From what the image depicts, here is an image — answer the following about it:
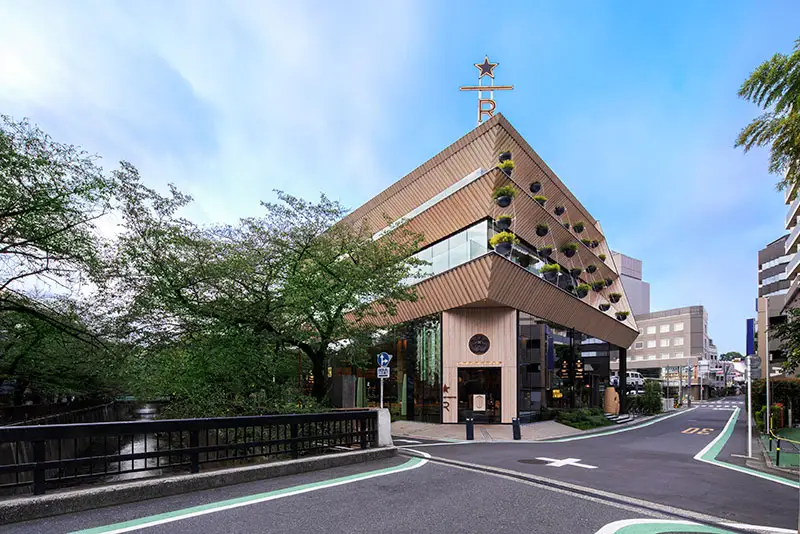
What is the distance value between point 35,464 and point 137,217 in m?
8.89

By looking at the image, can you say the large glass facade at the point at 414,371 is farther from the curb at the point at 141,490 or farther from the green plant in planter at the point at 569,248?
the curb at the point at 141,490

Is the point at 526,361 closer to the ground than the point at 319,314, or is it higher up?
closer to the ground

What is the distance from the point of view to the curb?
5840 mm

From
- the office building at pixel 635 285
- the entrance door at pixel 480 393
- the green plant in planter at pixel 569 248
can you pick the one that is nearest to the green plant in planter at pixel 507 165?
the green plant in planter at pixel 569 248

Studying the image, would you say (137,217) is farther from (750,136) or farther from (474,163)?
(474,163)

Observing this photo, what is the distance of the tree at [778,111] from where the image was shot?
24.3ft

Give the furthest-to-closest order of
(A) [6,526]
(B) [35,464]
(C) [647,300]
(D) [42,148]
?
1. (C) [647,300]
2. (D) [42,148]
3. (B) [35,464]
4. (A) [6,526]

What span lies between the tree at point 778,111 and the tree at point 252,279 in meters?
10.5

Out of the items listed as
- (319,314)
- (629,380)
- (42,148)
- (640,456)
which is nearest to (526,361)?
(640,456)

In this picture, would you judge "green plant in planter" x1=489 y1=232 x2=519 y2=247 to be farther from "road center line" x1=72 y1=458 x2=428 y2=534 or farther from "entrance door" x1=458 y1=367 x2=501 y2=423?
"road center line" x1=72 y1=458 x2=428 y2=534

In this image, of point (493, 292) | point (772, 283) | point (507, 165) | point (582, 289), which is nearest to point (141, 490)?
point (493, 292)

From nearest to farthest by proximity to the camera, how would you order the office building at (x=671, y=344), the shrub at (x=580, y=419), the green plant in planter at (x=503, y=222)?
the green plant in planter at (x=503, y=222)
the shrub at (x=580, y=419)
the office building at (x=671, y=344)

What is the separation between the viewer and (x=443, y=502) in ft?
24.1

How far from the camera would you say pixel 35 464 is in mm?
6105
